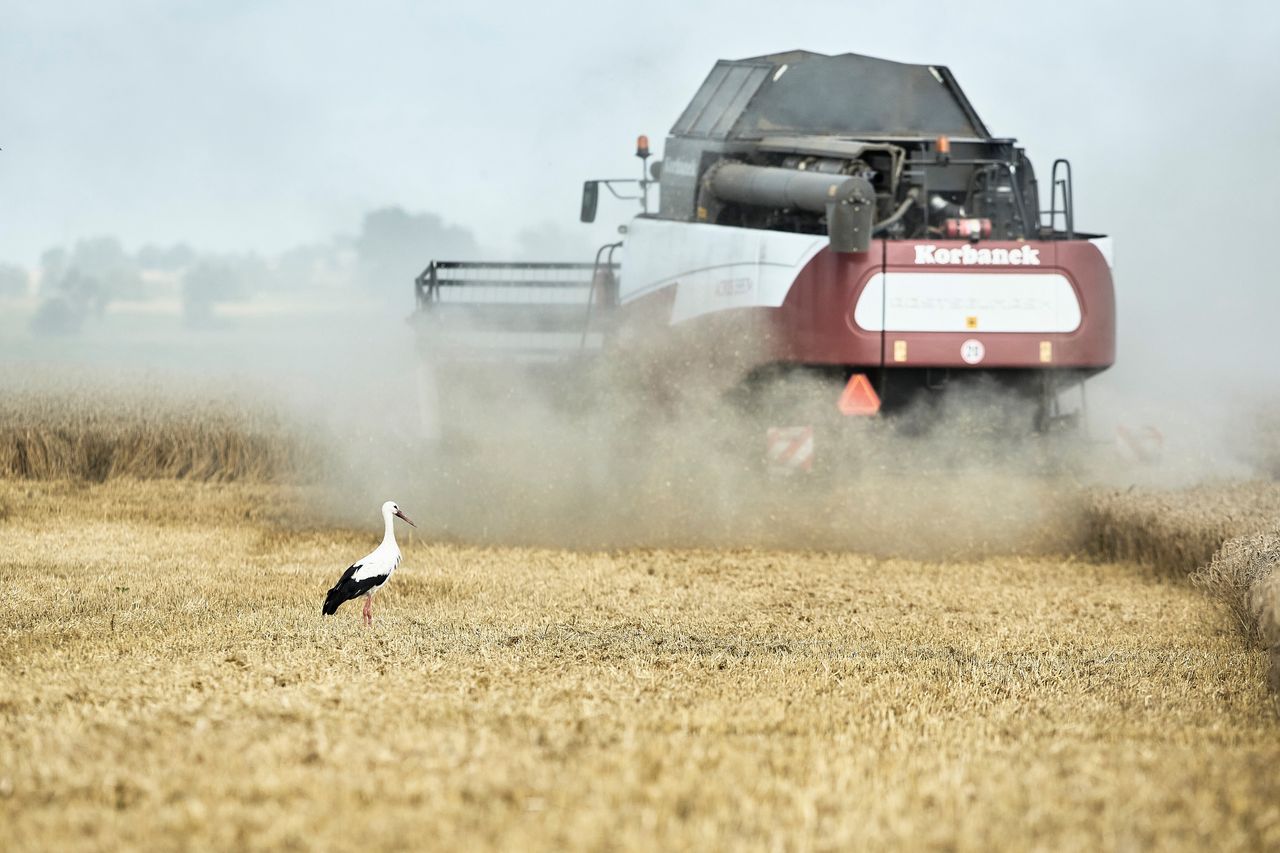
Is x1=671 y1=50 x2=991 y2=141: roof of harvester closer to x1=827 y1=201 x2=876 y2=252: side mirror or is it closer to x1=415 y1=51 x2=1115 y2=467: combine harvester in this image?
x1=415 y1=51 x2=1115 y2=467: combine harvester

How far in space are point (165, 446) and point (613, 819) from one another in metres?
12.0

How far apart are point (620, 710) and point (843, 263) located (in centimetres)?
593

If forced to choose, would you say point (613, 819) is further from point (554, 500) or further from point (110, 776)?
point (554, 500)

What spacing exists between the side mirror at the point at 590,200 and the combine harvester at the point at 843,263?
1.85 ft

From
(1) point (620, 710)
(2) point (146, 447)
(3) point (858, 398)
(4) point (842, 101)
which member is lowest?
(1) point (620, 710)

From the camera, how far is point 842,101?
11.8m

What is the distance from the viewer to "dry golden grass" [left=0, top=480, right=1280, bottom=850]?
351cm

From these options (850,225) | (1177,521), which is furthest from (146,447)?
(1177,521)

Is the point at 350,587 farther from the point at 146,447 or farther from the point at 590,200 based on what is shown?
the point at 146,447

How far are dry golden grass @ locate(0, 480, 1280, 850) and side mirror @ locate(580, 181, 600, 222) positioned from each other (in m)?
4.38

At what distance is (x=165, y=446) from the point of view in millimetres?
14625

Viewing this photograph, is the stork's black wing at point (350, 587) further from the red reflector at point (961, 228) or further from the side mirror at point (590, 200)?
the side mirror at point (590, 200)

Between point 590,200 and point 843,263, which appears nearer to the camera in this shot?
point 843,263

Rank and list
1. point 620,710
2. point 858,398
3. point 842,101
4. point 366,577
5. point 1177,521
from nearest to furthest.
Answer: point 620,710 → point 366,577 → point 1177,521 → point 858,398 → point 842,101
